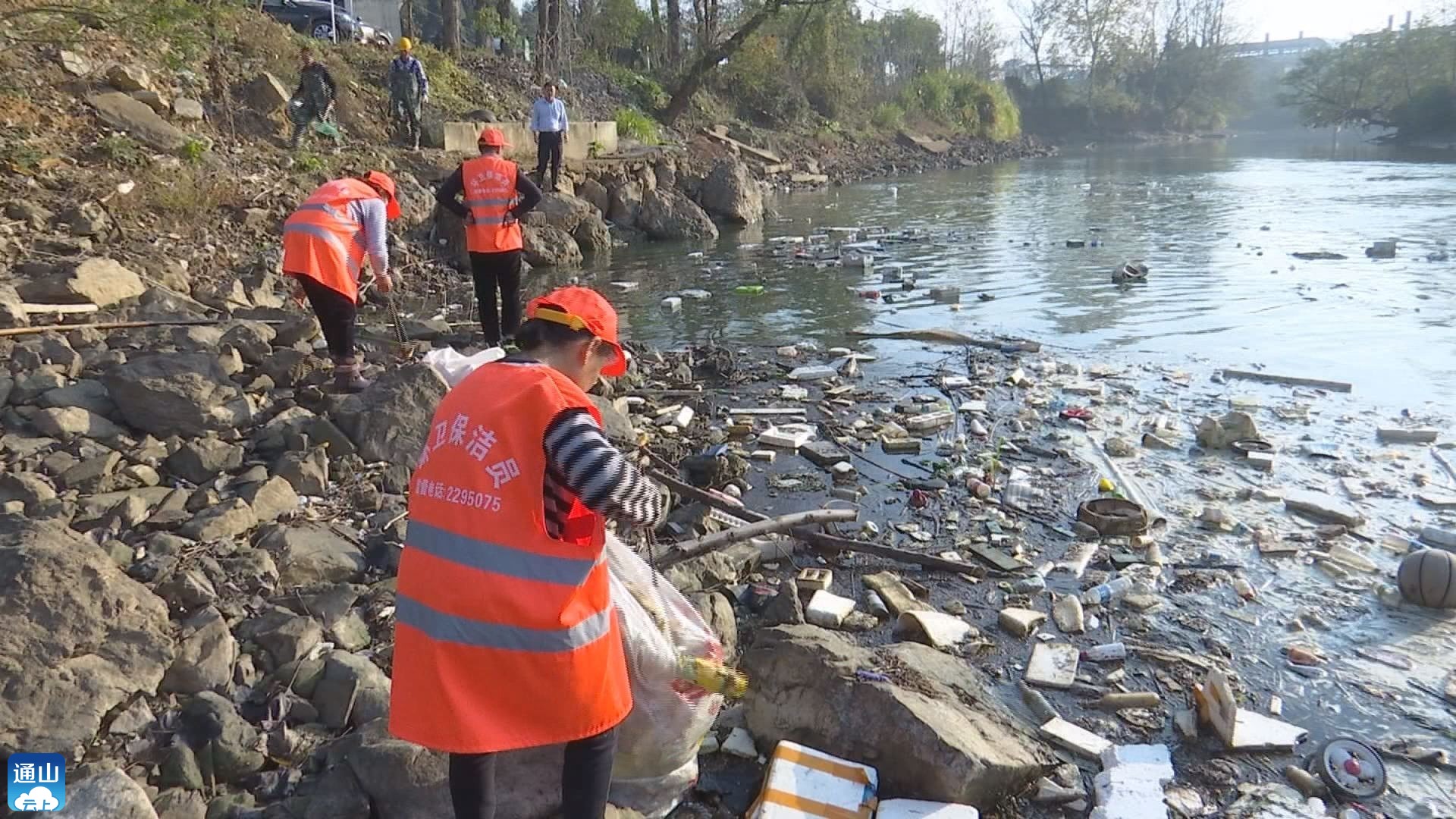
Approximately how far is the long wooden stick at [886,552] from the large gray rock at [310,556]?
7.03 feet

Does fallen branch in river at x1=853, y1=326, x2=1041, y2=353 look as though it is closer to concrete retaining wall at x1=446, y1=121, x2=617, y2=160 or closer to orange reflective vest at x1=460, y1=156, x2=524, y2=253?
orange reflective vest at x1=460, y1=156, x2=524, y2=253

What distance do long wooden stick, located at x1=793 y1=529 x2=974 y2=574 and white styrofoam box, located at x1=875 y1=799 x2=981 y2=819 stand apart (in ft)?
6.23

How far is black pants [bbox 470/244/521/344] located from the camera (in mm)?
7379

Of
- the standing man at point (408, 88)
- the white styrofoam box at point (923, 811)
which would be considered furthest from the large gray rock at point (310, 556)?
the standing man at point (408, 88)

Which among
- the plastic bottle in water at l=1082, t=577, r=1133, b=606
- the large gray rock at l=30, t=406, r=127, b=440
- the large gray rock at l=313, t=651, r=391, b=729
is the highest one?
the large gray rock at l=30, t=406, r=127, b=440

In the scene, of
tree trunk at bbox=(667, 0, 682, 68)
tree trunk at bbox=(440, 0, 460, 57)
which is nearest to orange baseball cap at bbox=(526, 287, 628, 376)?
tree trunk at bbox=(440, 0, 460, 57)

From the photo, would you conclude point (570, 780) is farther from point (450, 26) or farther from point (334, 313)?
point (450, 26)

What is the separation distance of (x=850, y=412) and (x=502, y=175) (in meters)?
3.33

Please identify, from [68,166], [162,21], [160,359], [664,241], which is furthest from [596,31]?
[160,359]

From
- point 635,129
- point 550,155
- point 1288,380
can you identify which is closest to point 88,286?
point 550,155

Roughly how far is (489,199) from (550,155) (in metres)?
8.18

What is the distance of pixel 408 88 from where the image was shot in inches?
594

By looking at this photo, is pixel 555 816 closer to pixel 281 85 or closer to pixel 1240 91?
pixel 281 85

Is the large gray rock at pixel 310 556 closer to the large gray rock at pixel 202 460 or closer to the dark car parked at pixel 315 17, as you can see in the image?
the large gray rock at pixel 202 460
